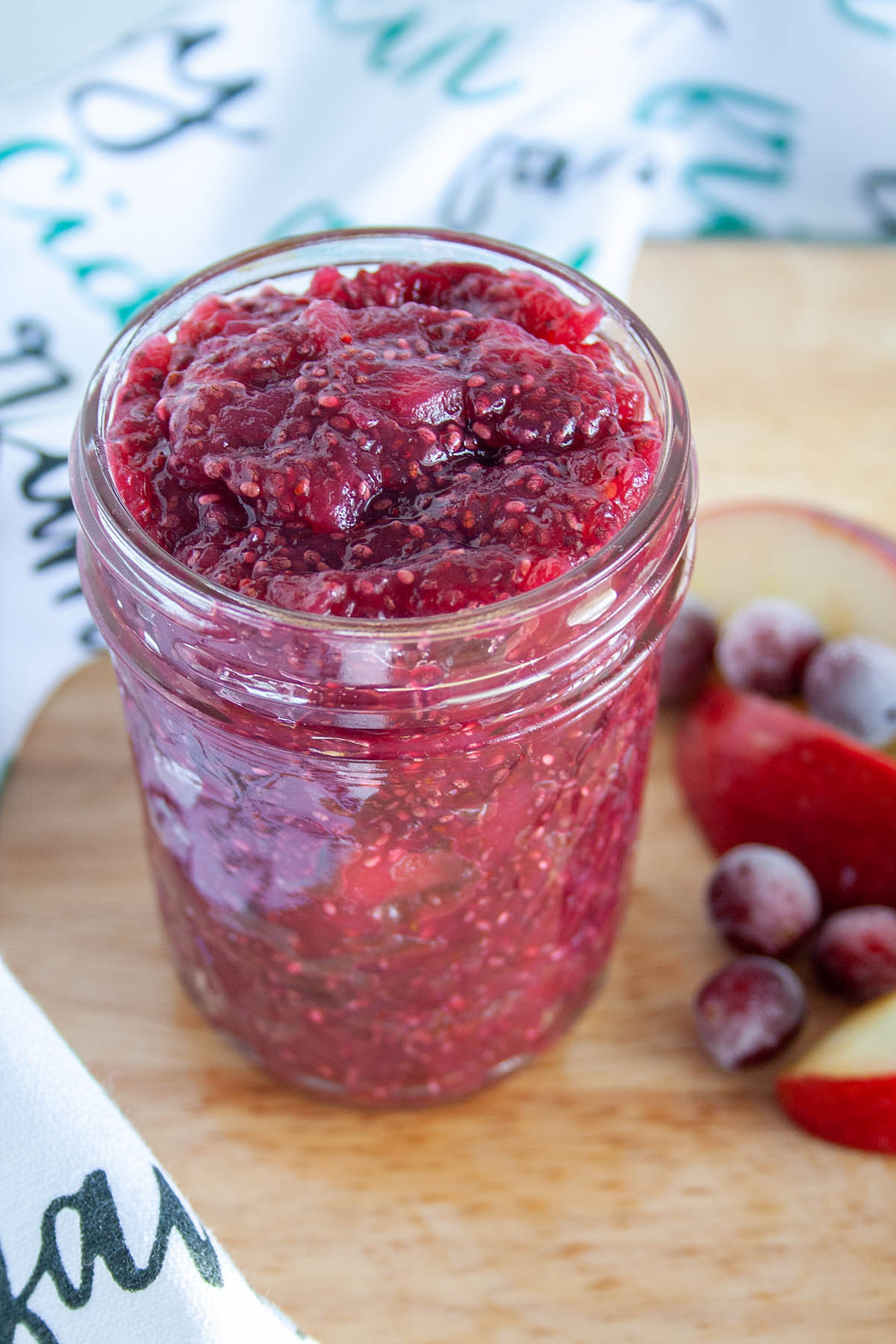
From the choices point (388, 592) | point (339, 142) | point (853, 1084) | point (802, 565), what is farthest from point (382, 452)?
point (339, 142)

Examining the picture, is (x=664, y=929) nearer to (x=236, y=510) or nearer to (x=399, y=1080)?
(x=399, y=1080)

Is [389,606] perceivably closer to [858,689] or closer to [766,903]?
[766,903]

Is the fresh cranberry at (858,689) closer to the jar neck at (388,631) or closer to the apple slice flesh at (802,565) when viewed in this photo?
the apple slice flesh at (802,565)

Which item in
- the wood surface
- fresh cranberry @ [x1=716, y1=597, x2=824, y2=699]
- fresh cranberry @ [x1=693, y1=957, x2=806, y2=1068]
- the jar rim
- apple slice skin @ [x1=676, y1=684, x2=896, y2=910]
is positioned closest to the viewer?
the jar rim

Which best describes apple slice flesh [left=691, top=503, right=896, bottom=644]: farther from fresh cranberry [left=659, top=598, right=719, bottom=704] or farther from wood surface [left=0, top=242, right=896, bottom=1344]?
wood surface [left=0, top=242, right=896, bottom=1344]

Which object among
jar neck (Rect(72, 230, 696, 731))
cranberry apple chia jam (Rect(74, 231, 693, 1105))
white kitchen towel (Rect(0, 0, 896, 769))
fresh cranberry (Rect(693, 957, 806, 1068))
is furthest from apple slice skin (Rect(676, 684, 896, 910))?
white kitchen towel (Rect(0, 0, 896, 769))

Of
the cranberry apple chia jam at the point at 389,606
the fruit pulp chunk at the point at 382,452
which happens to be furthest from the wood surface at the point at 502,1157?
the fruit pulp chunk at the point at 382,452
